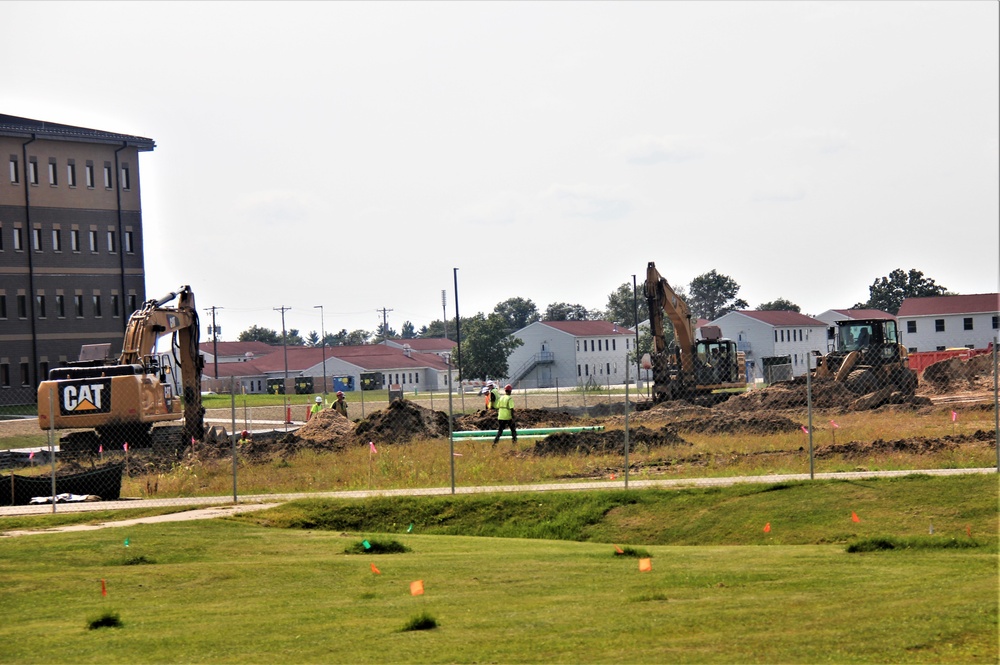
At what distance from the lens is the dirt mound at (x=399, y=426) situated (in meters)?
37.4

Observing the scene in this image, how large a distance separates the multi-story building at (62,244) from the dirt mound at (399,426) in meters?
39.2

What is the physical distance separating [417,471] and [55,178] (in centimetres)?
5376

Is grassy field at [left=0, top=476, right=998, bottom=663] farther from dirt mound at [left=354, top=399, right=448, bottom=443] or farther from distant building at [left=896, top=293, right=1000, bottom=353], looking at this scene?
distant building at [left=896, top=293, right=1000, bottom=353]

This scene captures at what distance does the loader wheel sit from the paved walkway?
959 inches

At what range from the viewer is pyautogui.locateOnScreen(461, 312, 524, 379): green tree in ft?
389

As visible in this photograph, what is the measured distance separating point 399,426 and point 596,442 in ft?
Result: 28.5

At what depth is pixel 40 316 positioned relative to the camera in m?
72.3

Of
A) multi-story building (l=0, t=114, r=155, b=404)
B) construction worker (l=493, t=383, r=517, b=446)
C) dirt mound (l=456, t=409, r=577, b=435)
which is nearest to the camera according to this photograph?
construction worker (l=493, t=383, r=517, b=446)

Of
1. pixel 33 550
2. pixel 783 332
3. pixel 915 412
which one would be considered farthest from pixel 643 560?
pixel 783 332

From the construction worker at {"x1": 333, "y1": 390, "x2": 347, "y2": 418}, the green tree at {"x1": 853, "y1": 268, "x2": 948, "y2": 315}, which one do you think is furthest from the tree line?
the construction worker at {"x1": 333, "y1": 390, "x2": 347, "y2": 418}

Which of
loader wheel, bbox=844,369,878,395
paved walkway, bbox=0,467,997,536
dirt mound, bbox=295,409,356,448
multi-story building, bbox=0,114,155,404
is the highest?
multi-story building, bbox=0,114,155,404

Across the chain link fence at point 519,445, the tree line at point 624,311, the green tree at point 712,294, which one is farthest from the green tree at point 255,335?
the chain link fence at point 519,445

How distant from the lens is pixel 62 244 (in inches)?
2894

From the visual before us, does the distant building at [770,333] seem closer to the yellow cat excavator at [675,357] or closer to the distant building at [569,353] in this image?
the distant building at [569,353]
